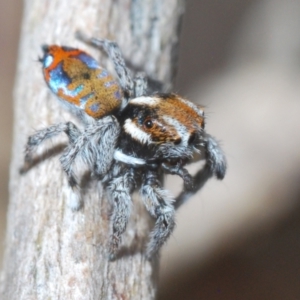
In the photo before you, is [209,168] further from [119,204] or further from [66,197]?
[66,197]

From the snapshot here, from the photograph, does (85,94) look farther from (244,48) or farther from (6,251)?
(244,48)

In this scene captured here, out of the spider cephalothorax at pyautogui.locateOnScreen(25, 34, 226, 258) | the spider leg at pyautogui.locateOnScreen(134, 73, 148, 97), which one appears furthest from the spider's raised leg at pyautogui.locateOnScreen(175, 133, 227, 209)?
the spider leg at pyautogui.locateOnScreen(134, 73, 148, 97)

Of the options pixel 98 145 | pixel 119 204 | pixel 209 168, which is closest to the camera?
pixel 119 204

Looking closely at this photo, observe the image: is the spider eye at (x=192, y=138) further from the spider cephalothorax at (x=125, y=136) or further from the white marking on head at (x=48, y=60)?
the white marking on head at (x=48, y=60)

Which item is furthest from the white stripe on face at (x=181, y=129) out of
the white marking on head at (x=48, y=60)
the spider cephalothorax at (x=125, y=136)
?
the white marking on head at (x=48, y=60)

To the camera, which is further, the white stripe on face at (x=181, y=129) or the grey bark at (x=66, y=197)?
the white stripe on face at (x=181, y=129)

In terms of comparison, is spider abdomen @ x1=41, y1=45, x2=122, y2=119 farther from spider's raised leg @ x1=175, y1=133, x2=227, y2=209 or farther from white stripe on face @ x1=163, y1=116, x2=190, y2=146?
spider's raised leg @ x1=175, y1=133, x2=227, y2=209

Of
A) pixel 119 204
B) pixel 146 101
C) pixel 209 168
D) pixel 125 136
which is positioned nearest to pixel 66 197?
pixel 119 204
